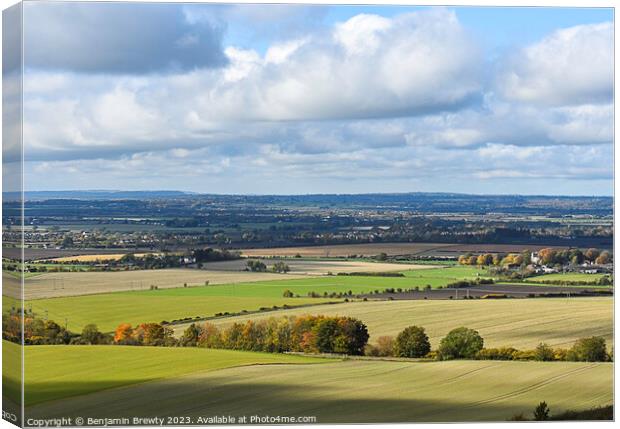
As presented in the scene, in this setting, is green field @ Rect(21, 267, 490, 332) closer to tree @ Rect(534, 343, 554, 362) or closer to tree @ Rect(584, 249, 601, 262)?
tree @ Rect(534, 343, 554, 362)

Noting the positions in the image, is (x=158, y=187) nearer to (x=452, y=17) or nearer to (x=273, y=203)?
(x=273, y=203)

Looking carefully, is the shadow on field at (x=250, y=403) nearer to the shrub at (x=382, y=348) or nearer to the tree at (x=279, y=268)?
the shrub at (x=382, y=348)

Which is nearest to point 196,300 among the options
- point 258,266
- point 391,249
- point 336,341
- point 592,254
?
point 258,266

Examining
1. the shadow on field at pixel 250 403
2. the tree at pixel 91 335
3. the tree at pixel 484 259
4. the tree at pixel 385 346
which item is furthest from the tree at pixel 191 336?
the tree at pixel 484 259

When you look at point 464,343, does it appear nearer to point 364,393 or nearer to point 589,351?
point 364,393

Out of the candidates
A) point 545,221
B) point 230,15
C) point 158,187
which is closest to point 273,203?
point 158,187

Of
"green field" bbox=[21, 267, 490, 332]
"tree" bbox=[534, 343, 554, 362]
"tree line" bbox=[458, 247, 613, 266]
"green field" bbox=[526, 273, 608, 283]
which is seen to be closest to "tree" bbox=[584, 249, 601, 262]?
"tree line" bbox=[458, 247, 613, 266]

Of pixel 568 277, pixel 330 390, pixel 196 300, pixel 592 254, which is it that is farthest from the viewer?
pixel 568 277
